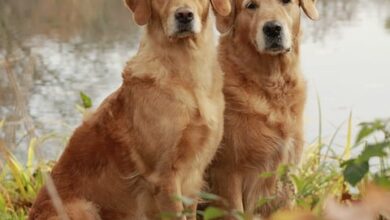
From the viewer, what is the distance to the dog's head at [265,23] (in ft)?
11.0

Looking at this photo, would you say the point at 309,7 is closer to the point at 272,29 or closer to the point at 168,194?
the point at 272,29

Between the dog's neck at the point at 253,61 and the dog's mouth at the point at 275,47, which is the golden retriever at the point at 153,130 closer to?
the dog's neck at the point at 253,61

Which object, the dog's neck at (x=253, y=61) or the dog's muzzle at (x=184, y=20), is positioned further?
the dog's neck at (x=253, y=61)

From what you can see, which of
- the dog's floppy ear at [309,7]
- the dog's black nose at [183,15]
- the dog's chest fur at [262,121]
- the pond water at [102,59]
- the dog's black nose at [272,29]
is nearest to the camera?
the dog's black nose at [183,15]

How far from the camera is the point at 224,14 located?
335 centimetres

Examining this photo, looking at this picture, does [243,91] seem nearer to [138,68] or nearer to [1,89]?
[138,68]

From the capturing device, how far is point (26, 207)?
14.6 ft

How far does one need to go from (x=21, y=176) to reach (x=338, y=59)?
540 centimetres

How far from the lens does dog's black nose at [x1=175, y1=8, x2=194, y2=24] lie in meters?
3.11

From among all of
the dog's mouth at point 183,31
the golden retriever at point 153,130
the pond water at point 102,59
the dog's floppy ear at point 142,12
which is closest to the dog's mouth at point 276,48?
the golden retriever at point 153,130

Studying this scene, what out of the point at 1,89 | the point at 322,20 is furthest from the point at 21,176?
the point at 322,20

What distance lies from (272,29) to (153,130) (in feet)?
2.18

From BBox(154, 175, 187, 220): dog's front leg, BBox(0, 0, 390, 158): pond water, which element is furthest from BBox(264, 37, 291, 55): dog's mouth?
BBox(0, 0, 390, 158): pond water

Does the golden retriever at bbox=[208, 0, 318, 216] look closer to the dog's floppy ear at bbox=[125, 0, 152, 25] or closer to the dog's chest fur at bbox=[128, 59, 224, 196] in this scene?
the dog's chest fur at bbox=[128, 59, 224, 196]
